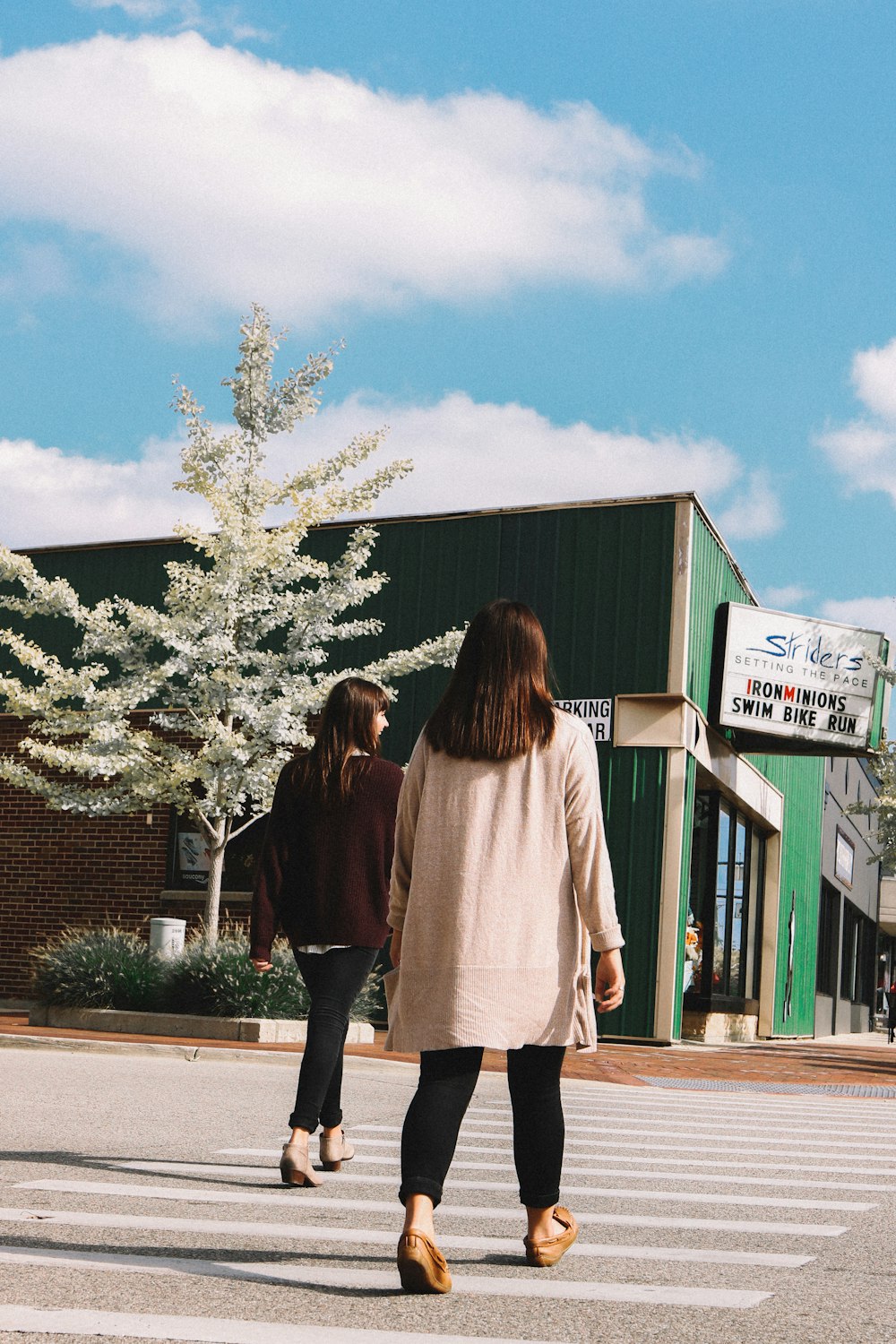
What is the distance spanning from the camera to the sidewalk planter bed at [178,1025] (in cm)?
1312

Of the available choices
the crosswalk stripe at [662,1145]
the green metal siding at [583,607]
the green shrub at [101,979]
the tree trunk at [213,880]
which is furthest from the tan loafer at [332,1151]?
the green metal siding at [583,607]

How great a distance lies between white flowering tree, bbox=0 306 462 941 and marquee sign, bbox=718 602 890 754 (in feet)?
16.2

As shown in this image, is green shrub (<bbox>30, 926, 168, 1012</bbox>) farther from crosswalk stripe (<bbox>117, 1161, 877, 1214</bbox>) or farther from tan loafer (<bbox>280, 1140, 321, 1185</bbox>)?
tan loafer (<bbox>280, 1140, 321, 1185</bbox>)

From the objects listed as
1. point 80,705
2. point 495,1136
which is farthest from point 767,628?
point 495,1136

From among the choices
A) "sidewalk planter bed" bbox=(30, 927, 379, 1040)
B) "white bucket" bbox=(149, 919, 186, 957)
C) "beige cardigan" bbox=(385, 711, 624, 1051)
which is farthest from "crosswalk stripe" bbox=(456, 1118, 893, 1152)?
"white bucket" bbox=(149, 919, 186, 957)

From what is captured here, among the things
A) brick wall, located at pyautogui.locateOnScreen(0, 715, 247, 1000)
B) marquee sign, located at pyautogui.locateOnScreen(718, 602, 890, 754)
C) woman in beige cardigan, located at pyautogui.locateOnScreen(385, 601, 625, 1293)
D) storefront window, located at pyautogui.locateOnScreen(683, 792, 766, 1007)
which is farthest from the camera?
storefront window, located at pyautogui.locateOnScreen(683, 792, 766, 1007)

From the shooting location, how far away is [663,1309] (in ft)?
12.5

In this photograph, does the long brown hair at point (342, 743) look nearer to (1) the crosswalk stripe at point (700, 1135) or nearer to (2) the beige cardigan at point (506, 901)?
(2) the beige cardigan at point (506, 901)

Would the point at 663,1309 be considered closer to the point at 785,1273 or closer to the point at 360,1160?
the point at 785,1273

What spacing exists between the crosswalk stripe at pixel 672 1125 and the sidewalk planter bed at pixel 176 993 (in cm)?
388

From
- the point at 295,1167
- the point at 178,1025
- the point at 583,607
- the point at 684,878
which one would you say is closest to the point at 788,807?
the point at 684,878

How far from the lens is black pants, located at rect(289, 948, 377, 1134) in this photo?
5.76 metres

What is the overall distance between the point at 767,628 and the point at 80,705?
29.8 ft

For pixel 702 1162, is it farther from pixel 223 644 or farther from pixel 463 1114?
pixel 223 644
